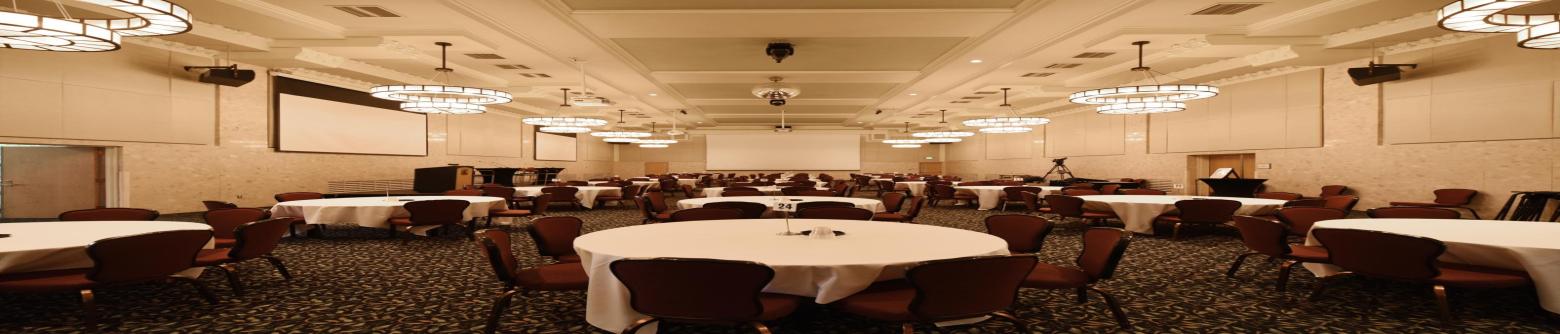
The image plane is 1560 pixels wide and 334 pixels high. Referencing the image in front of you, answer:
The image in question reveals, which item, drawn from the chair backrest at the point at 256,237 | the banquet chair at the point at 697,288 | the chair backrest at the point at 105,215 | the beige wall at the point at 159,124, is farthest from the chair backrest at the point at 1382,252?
the beige wall at the point at 159,124

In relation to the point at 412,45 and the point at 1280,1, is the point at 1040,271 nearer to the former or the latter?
the point at 1280,1

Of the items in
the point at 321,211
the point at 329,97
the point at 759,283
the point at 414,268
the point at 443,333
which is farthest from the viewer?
the point at 329,97

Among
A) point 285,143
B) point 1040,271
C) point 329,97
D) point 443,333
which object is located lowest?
point 443,333

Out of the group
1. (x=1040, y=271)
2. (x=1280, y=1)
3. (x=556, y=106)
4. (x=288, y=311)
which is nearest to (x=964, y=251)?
(x=1040, y=271)

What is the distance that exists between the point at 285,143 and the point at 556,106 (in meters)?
7.80

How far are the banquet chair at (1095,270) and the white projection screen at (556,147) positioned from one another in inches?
938

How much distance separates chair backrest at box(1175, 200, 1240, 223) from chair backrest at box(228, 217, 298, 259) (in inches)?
354

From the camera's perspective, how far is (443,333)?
158 inches

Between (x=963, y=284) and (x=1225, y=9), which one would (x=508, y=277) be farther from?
(x=1225, y=9)

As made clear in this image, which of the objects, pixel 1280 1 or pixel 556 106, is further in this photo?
pixel 556 106

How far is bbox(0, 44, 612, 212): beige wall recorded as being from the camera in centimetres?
1014

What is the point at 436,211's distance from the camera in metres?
7.58

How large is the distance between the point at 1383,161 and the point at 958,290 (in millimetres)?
13520

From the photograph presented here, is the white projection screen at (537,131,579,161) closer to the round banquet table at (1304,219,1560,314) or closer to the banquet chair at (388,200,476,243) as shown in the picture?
the banquet chair at (388,200,476,243)
